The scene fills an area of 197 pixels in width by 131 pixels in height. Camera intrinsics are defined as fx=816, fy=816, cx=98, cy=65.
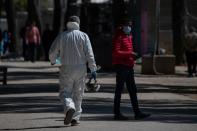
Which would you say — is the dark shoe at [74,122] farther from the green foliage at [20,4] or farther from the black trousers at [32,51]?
the green foliage at [20,4]

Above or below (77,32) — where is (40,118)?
below

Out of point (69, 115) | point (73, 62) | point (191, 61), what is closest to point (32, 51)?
point (191, 61)

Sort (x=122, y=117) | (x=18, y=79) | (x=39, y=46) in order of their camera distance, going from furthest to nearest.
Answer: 1. (x=39, y=46)
2. (x=18, y=79)
3. (x=122, y=117)

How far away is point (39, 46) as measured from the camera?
43469 millimetres

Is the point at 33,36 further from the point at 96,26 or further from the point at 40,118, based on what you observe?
the point at 40,118

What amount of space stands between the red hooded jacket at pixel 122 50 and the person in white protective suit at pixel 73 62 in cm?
106

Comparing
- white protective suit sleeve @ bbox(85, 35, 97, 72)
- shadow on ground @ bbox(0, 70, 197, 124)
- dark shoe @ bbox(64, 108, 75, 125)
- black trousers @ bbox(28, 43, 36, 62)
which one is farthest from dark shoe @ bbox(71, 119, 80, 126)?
black trousers @ bbox(28, 43, 36, 62)

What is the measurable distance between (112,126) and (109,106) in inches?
155

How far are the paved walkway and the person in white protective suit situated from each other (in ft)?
1.76

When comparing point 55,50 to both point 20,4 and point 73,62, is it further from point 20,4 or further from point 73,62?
point 20,4

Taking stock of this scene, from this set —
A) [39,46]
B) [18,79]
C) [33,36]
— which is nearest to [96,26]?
[39,46]

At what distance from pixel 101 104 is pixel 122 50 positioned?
3.60m

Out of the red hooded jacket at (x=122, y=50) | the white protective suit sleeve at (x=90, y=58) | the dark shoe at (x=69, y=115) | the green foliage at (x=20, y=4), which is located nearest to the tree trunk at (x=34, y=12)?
the red hooded jacket at (x=122, y=50)

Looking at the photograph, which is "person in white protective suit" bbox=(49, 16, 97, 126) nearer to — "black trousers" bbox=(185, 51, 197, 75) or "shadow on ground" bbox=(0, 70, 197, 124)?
"shadow on ground" bbox=(0, 70, 197, 124)
